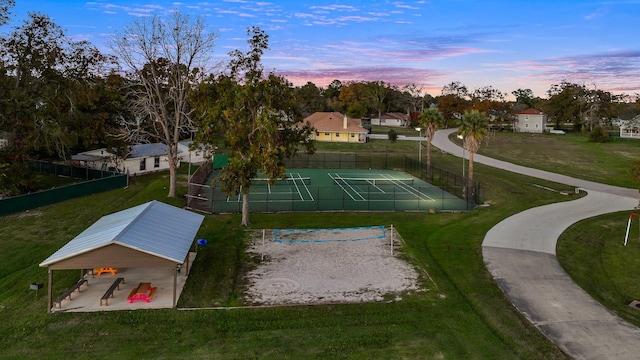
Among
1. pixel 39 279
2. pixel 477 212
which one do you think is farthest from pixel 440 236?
pixel 39 279

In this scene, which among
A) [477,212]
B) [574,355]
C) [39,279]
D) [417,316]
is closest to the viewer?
[574,355]

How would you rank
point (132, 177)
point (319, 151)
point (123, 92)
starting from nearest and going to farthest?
point (132, 177) → point (123, 92) → point (319, 151)

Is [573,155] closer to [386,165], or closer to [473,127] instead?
[386,165]

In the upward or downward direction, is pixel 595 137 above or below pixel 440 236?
above

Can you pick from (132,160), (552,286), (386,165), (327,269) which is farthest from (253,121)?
(386,165)

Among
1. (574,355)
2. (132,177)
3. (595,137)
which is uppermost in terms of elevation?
(595,137)

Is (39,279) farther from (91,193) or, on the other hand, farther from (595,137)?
(595,137)

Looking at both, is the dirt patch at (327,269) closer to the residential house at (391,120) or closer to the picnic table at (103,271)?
the picnic table at (103,271)

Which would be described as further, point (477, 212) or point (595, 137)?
point (595, 137)
